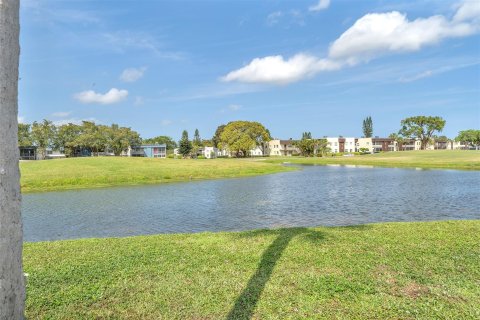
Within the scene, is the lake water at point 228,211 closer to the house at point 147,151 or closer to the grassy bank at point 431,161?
the grassy bank at point 431,161

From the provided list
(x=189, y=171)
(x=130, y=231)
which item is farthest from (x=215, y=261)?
(x=189, y=171)

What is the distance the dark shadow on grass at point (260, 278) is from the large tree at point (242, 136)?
370 feet

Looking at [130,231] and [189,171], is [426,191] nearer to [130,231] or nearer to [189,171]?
[130,231]

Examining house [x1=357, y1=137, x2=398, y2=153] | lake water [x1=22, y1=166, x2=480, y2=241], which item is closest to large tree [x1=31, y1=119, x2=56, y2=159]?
lake water [x1=22, y1=166, x2=480, y2=241]

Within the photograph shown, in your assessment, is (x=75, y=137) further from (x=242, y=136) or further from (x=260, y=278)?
(x=260, y=278)

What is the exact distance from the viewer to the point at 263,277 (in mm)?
7730

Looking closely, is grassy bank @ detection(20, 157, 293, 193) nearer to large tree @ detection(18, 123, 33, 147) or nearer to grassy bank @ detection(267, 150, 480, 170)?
grassy bank @ detection(267, 150, 480, 170)

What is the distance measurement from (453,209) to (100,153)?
124366 mm

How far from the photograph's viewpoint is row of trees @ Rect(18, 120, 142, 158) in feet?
352

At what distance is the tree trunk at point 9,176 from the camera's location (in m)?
3.18

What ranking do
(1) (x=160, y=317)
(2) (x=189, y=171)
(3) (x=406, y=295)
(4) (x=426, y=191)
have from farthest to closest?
(2) (x=189, y=171), (4) (x=426, y=191), (3) (x=406, y=295), (1) (x=160, y=317)

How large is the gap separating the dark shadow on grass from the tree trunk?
3.64 meters

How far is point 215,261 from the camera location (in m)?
9.02

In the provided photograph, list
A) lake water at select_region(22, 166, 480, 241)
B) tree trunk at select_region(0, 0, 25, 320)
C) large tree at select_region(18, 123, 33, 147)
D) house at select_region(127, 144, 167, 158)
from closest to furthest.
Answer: tree trunk at select_region(0, 0, 25, 320)
lake water at select_region(22, 166, 480, 241)
large tree at select_region(18, 123, 33, 147)
house at select_region(127, 144, 167, 158)
